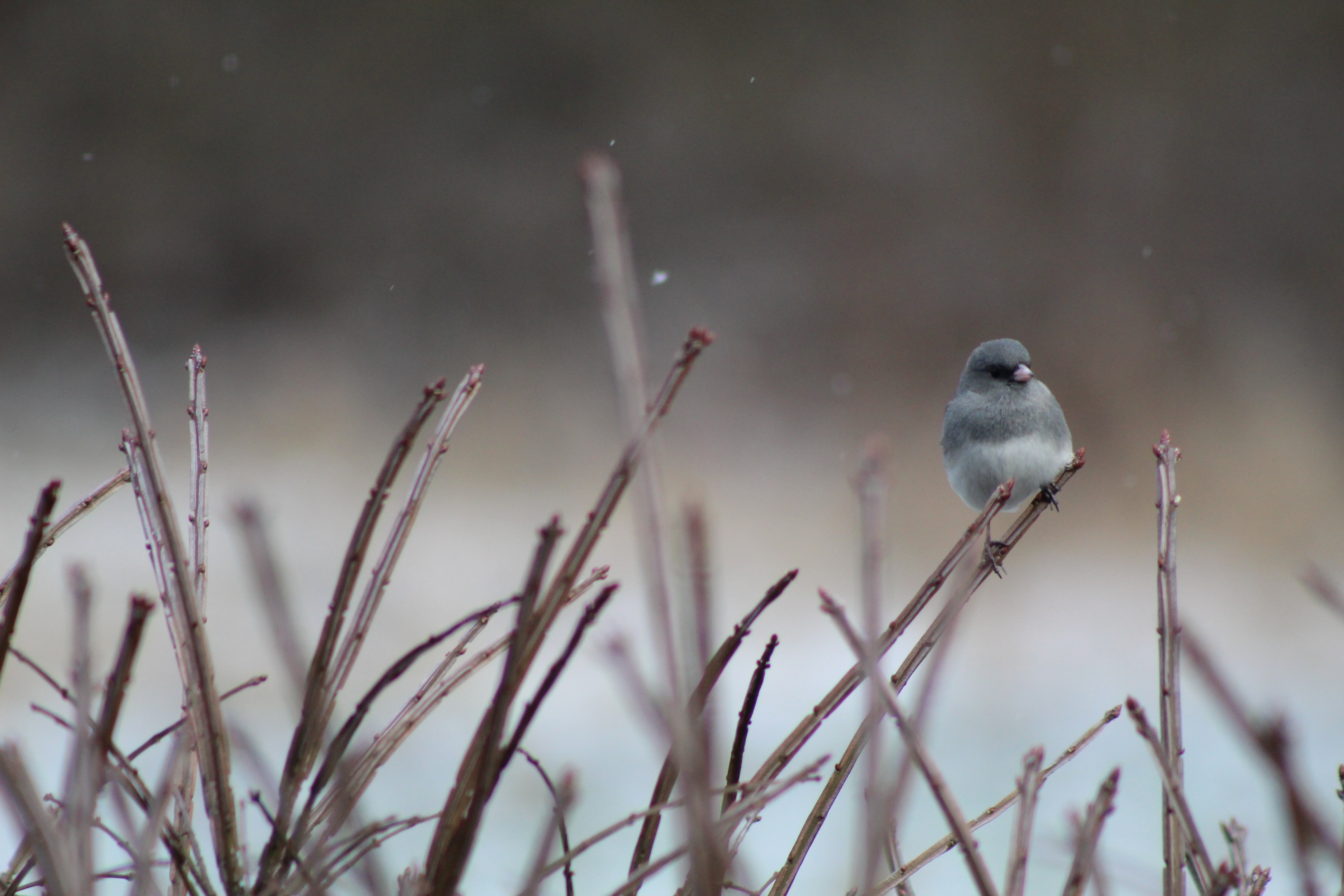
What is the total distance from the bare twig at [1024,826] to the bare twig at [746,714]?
8 centimetres

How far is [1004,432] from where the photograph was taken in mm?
784

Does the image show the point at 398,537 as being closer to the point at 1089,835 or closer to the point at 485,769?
the point at 485,769

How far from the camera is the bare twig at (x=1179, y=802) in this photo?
0.28 meters

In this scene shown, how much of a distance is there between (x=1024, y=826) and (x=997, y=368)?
1.81 feet

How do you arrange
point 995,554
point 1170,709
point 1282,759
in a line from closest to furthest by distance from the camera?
point 1282,759 → point 1170,709 → point 995,554

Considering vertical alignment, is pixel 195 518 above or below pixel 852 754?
above

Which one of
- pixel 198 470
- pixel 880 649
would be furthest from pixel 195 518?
pixel 880 649

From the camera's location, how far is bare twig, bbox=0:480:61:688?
0.24m

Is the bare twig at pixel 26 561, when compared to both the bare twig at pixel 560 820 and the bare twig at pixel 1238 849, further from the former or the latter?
the bare twig at pixel 1238 849

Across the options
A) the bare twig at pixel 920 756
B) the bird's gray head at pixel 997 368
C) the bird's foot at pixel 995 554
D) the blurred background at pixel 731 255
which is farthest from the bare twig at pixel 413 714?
the blurred background at pixel 731 255

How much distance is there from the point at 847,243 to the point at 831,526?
2.97ft

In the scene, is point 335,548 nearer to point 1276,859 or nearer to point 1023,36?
point 1276,859

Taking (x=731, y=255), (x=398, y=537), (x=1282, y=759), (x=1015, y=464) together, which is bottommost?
(x=1282, y=759)

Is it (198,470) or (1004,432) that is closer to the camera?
(198,470)
